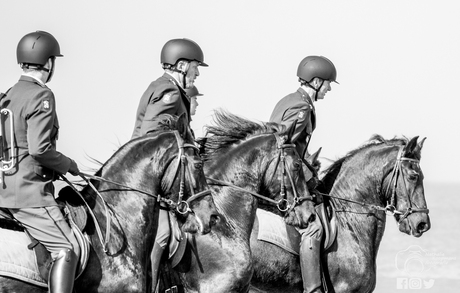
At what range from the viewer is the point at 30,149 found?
296 inches

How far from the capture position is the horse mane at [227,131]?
10211mm

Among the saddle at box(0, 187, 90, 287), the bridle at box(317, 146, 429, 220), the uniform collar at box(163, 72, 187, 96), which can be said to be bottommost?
the saddle at box(0, 187, 90, 287)

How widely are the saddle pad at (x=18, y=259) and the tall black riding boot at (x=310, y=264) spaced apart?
152 inches

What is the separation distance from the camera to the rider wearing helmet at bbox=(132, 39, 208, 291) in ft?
29.6

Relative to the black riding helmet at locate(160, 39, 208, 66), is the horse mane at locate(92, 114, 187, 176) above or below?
below

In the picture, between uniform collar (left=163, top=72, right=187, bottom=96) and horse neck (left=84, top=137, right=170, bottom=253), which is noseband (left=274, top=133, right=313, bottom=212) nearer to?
uniform collar (left=163, top=72, right=187, bottom=96)

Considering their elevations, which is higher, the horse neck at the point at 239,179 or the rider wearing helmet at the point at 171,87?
the rider wearing helmet at the point at 171,87


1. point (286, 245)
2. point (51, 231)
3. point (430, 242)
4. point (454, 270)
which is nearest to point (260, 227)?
point (286, 245)

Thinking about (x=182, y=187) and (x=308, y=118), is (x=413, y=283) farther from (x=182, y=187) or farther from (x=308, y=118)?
(x=182, y=187)

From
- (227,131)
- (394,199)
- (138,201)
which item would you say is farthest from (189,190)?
(394,199)

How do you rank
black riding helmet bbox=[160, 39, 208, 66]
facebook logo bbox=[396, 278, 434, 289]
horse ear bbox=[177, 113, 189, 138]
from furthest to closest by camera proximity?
facebook logo bbox=[396, 278, 434, 289], black riding helmet bbox=[160, 39, 208, 66], horse ear bbox=[177, 113, 189, 138]

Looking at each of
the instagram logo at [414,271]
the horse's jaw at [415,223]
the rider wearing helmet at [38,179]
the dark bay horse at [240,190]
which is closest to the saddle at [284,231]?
the dark bay horse at [240,190]

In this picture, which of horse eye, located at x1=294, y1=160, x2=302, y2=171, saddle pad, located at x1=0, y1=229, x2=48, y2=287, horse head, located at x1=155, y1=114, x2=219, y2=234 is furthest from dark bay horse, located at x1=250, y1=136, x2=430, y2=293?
saddle pad, located at x1=0, y1=229, x2=48, y2=287

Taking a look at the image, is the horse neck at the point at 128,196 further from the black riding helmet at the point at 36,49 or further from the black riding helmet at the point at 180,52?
the black riding helmet at the point at 180,52
